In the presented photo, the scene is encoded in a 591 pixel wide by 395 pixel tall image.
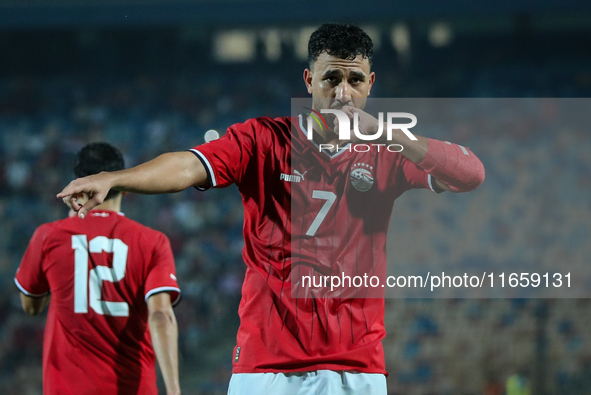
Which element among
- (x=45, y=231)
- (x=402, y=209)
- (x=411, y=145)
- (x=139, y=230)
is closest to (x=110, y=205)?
(x=139, y=230)

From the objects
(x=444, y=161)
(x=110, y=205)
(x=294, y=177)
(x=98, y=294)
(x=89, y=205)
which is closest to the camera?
(x=89, y=205)

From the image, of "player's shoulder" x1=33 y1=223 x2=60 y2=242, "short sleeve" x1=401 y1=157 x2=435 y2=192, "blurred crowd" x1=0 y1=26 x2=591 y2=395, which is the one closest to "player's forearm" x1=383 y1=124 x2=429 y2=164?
"short sleeve" x1=401 y1=157 x2=435 y2=192

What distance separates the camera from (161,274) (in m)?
3.14

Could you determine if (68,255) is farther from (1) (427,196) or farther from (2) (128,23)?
(2) (128,23)

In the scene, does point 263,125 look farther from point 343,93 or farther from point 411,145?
point 411,145

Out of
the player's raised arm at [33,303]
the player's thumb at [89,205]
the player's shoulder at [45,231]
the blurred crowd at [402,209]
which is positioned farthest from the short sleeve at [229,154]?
the blurred crowd at [402,209]

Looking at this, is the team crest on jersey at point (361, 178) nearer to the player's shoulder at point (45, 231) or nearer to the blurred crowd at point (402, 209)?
the player's shoulder at point (45, 231)

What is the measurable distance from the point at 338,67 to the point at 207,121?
862 cm

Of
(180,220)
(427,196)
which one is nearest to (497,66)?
(427,196)

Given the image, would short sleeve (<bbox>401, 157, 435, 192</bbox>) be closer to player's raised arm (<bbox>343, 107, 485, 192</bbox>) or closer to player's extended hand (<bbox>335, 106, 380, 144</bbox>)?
player's raised arm (<bbox>343, 107, 485, 192</bbox>)

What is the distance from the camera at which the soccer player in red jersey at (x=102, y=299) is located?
120 inches

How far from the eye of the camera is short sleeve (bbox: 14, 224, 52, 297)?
3.19 m

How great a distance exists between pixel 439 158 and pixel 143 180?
3.41ft

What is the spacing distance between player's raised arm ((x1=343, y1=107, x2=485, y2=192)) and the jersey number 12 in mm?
1600
